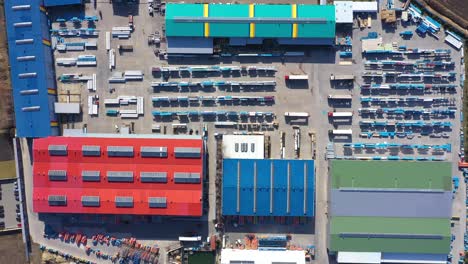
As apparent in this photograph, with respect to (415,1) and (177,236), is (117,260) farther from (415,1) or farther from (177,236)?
(415,1)

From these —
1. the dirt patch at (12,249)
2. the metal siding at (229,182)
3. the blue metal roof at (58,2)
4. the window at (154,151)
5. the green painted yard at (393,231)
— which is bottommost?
the dirt patch at (12,249)

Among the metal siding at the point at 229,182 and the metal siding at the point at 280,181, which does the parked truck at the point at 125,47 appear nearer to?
the metal siding at the point at 229,182

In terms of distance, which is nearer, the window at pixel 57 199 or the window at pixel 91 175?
the window at pixel 91 175

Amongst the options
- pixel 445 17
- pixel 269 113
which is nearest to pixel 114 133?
pixel 269 113

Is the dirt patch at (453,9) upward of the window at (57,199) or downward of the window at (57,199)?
upward

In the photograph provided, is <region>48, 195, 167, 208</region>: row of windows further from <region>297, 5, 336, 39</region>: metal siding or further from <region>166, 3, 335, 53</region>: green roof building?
<region>297, 5, 336, 39</region>: metal siding

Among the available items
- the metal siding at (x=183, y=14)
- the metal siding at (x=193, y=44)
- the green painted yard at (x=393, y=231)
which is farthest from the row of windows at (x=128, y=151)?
the green painted yard at (x=393, y=231)

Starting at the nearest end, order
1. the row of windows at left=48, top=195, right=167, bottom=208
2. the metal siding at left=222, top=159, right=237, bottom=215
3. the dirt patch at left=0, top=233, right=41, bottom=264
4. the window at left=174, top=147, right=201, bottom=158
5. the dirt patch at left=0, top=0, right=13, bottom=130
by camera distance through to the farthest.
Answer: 1. the window at left=174, top=147, right=201, bottom=158
2. the row of windows at left=48, top=195, right=167, bottom=208
3. the metal siding at left=222, top=159, right=237, bottom=215
4. the dirt patch at left=0, top=0, right=13, bottom=130
5. the dirt patch at left=0, top=233, right=41, bottom=264

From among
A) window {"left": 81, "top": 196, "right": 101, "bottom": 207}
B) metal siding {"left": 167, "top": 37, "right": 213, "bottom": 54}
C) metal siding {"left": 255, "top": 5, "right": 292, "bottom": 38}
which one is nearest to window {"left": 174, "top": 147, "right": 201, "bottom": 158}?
window {"left": 81, "top": 196, "right": 101, "bottom": 207}
